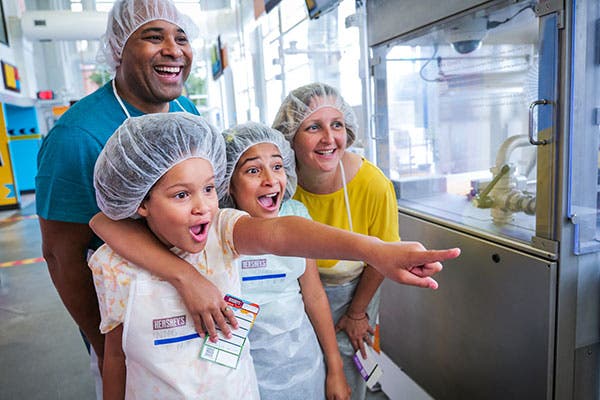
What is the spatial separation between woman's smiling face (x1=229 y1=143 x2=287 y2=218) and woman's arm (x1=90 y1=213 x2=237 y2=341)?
0.29 metres

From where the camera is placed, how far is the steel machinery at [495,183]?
1.27m

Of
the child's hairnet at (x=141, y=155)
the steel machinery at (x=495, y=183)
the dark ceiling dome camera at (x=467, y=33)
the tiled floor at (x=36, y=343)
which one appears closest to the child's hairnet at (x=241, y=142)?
the child's hairnet at (x=141, y=155)

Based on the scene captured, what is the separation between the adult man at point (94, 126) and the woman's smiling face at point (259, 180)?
0.30 metres

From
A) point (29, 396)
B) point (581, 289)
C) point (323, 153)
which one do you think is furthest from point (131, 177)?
point (29, 396)

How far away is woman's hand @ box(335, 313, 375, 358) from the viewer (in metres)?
1.45

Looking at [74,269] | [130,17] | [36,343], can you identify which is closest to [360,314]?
[74,269]

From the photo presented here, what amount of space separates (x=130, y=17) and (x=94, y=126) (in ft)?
1.10

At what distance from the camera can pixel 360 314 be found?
4.74 ft

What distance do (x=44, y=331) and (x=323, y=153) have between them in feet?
9.82

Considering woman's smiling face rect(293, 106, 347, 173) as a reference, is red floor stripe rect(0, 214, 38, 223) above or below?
below

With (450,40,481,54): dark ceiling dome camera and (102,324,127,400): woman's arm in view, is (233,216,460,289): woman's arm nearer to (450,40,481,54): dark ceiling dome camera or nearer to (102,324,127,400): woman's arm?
(102,324,127,400): woman's arm

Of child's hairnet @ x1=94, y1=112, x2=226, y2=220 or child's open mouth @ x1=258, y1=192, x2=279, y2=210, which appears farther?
child's open mouth @ x1=258, y1=192, x2=279, y2=210

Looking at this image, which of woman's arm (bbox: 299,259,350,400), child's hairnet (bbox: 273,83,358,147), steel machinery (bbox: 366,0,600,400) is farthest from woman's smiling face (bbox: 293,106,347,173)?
steel machinery (bbox: 366,0,600,400)

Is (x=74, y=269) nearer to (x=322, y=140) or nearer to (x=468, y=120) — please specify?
(x=322, y=140)
